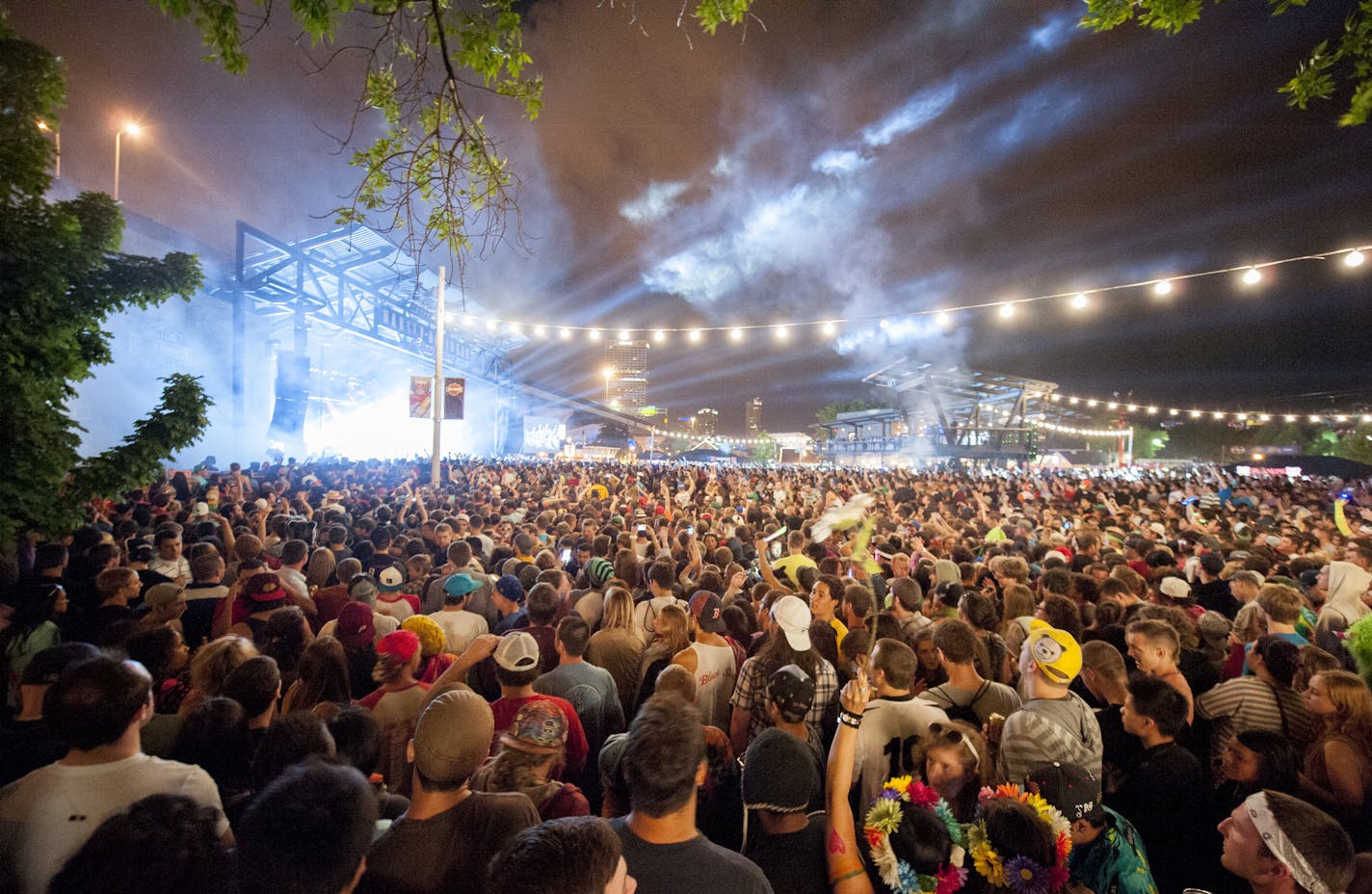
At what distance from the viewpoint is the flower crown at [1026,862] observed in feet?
5.90

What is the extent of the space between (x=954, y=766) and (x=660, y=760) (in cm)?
144

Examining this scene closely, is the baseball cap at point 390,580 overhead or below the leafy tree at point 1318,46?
below

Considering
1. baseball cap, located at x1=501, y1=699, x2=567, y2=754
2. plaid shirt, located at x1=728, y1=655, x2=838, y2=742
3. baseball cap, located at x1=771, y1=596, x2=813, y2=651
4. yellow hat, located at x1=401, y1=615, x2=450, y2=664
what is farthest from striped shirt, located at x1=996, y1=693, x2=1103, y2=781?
yellow hat, located at x1=401, y1=615, x2=450, y2=664

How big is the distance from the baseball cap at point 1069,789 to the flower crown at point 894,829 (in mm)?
446

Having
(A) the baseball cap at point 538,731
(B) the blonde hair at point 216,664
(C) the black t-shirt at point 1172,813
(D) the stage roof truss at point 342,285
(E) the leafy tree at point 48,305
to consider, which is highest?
(D) the stage roof truss at point 342,285

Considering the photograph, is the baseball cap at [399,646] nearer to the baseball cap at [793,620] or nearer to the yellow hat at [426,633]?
the yellow hat at [426,633]

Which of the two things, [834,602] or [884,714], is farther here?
[834,602]

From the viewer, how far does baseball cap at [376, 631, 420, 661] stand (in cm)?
316

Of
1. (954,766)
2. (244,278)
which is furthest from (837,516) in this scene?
(244,278)

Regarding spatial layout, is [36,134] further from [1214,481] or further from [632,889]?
[1214,481]

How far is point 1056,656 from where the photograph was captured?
9.68 ft

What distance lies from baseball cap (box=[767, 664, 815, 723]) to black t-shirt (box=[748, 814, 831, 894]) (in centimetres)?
46

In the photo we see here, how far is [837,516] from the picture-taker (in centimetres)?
634

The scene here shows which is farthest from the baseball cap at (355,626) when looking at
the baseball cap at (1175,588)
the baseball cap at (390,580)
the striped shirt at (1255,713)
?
the baseball cap at (1175,588)
